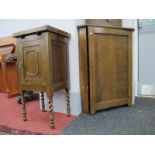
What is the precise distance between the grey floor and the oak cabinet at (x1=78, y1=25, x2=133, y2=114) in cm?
11

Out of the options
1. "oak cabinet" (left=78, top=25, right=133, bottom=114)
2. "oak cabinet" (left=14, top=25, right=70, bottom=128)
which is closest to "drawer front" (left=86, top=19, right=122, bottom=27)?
"oak cabinet" (left=78, top=25, right=133, bottom=114)

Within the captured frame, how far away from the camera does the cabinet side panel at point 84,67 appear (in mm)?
1734

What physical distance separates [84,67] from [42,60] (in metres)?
0.52

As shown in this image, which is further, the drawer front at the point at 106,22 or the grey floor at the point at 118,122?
the drawer front at the point at 106,22

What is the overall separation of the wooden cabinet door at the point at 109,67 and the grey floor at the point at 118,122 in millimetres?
111

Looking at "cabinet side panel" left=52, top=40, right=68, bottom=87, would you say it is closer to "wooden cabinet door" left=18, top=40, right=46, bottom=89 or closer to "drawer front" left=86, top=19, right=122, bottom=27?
"wooden cabinet door" left=18, top=40, right=46, bottom=89

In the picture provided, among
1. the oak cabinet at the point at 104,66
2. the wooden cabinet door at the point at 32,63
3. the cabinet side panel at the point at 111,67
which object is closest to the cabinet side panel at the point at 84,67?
the oak cabinet at the point at 104,66

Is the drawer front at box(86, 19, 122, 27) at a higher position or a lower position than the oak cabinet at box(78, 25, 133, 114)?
higher

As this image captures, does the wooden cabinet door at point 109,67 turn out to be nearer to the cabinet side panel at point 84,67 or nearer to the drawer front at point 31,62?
the cabinet side panel at point 84,67

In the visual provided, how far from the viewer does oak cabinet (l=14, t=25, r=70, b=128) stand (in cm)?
141

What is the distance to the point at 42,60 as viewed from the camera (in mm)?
1438

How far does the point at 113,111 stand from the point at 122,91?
27cm

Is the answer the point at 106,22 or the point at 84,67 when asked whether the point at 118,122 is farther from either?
the point at 106,22

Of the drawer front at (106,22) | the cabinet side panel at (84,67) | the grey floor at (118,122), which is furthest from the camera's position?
the drawer front at (106,22)
